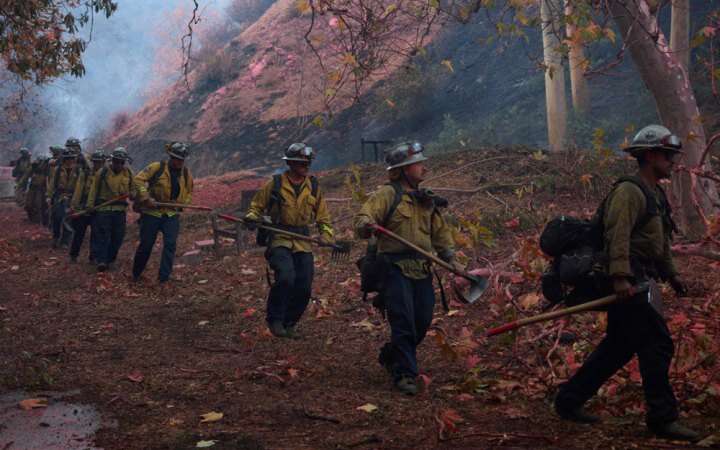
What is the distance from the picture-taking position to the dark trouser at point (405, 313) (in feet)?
20.6

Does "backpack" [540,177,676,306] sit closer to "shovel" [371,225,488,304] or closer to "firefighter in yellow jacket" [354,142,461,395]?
"shovel" [371,225,488,304]

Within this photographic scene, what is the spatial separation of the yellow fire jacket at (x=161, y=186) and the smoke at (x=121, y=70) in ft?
107

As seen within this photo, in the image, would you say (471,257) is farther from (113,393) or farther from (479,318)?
(113,393)

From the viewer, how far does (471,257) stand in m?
11.3

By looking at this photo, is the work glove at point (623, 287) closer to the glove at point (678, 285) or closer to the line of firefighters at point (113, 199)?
the glove at point (678, 285)

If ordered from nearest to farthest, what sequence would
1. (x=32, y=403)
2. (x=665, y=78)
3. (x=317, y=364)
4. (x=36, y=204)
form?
(x=32, y=403), (x=317, y=364), (x=665, y=78), (x=36, y=204)

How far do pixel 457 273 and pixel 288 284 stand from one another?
2.27 meters

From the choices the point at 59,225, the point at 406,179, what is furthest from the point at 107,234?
the point at 406,179

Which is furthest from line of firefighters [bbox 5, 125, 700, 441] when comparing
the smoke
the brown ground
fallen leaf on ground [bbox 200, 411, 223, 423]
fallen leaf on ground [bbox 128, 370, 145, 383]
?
the smoke

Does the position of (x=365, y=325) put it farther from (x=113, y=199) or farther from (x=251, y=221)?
(x=113, y=199)

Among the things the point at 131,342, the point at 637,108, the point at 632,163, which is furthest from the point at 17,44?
the point at 637,108

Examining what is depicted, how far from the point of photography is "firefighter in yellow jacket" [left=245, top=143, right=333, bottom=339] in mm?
8102

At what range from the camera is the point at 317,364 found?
7.40m

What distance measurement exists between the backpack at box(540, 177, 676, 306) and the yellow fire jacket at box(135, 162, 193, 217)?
675cm
